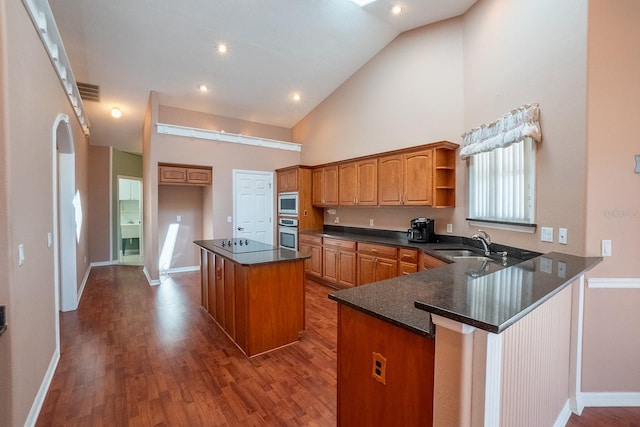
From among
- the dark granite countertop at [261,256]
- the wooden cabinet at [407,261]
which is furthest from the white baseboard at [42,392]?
the wooden cabinet at [407,261]

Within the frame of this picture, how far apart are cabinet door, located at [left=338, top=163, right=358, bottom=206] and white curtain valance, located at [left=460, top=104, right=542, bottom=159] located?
5.96ft

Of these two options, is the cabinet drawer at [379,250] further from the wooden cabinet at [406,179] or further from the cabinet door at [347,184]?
the cabinet door at [347,184]

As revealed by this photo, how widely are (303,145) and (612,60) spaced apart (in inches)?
204

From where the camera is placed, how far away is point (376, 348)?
134 cm

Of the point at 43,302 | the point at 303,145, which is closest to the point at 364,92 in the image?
the point at 303,145

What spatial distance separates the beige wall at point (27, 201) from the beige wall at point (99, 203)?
4735mm

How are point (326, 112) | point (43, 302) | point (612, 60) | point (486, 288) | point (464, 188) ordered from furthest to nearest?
point (326, 112), point (464, 188), point (43, 302), point (612, 60), point (486, 288)

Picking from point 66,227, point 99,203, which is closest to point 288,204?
point 66,227

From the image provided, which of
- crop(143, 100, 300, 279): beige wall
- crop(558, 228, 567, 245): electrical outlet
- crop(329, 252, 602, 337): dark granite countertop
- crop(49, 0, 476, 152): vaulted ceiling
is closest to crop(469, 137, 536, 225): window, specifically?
crop(558, 228, 567, 245): electrical outlet

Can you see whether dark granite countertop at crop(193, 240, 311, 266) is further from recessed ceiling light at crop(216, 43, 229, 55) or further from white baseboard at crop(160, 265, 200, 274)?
white baseboard at crop(160, 265, 200, 274)

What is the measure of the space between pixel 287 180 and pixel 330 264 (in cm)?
209

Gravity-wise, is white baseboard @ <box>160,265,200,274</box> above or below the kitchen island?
below

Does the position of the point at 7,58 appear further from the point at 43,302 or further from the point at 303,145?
the point at 303,145

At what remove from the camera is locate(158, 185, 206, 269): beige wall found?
5926 millimetres
